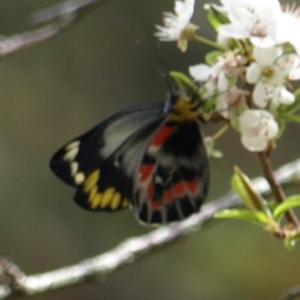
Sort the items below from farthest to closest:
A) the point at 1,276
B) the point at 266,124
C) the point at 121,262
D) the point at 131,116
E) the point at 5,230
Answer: the point at 5,230 → the point at 121,262 → the point at 1,276 → the point at 131,116 → the point at 266,124

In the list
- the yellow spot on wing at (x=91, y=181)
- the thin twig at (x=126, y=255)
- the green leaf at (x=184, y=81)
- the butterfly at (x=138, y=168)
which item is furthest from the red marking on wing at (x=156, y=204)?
the thin twig at (x=126, y=255)

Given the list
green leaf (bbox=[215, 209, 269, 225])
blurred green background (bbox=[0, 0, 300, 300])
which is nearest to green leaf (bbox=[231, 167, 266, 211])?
green leaf (bbox=[215, 209, 269, 225])

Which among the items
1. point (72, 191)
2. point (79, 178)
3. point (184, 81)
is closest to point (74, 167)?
point (79, 178)

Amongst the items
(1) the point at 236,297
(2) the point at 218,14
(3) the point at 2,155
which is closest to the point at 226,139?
(1) the point at 236,297

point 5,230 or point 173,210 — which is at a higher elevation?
point 173,210

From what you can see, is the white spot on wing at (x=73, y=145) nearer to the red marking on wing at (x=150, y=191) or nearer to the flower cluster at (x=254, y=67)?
the red marking on wing at (x=150, y=191)

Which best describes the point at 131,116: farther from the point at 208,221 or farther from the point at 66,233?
the point at 66,233

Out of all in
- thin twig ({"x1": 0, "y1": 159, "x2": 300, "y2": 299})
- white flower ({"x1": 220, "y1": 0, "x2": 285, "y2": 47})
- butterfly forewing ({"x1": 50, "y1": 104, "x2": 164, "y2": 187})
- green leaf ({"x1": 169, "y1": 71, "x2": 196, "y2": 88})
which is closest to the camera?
white flower ({"x1": 220, "y1": 0, "x2": 285, "y2": 47})

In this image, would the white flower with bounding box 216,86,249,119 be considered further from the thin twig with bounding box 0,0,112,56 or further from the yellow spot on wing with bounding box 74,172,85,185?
the thin twig with bounding box 0,0,112,56
